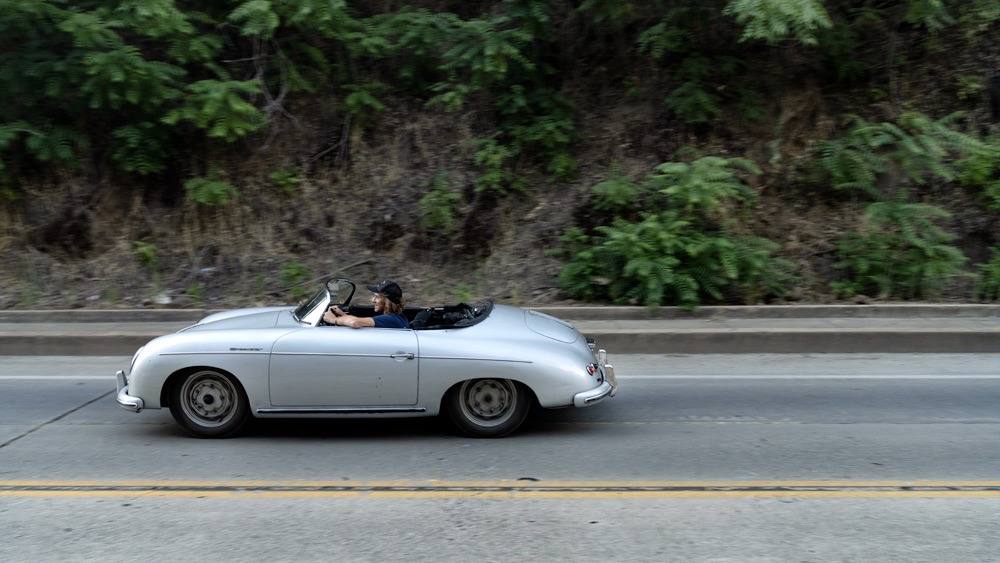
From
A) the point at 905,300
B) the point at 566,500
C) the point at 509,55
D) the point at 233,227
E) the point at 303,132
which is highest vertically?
the point at 509,55

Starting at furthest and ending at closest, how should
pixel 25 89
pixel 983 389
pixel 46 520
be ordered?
pixel 25 89 < pixel 983 389 < pixel 46 520

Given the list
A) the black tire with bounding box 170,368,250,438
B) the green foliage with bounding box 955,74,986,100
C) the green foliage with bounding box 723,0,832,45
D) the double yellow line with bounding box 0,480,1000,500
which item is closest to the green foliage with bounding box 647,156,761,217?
the green foliage with bounding box 723,0,832,45

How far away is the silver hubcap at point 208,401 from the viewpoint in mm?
6656

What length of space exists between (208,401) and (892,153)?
447 inches

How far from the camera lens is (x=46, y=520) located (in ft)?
16.3

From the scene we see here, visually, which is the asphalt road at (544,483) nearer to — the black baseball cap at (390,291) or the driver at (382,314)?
the driver at (382,314)

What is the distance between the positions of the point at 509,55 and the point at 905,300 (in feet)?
24.8

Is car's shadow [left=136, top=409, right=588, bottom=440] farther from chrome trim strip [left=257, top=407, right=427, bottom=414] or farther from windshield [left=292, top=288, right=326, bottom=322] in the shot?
windshield [left=292, top=288, right=326, bottom=322]

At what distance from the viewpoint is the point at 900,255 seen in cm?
1241

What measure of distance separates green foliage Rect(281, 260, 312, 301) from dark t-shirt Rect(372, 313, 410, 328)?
261 inches

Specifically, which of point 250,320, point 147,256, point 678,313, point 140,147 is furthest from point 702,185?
point 140,147

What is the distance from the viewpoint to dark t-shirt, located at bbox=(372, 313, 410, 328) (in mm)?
6797

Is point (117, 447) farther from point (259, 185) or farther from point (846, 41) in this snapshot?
point (846, 41)

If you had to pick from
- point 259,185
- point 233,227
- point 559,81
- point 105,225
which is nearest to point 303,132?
point 259,185
